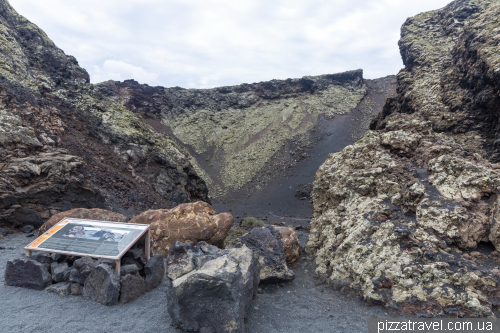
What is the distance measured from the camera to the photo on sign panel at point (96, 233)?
5.21 metres

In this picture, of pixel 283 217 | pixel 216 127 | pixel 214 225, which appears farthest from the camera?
pixel 216 127

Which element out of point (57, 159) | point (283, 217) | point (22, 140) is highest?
point (22, 140)

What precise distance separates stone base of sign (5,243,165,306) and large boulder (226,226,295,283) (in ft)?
7.71

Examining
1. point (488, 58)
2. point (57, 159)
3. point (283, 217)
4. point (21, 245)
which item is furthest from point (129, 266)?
point (283, 217)

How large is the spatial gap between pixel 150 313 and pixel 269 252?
11.0 feet

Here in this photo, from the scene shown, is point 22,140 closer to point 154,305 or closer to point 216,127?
point 154,305

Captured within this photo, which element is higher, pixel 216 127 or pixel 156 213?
pixel 216 127

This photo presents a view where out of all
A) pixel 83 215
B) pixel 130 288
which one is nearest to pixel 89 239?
pixel 130 288

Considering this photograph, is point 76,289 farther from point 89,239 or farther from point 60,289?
point 89,239

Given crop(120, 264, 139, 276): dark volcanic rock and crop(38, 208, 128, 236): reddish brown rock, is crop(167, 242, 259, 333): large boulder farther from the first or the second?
crop(38, 208, 128, 236): reddish brown rock

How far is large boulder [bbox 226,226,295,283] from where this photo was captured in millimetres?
6105

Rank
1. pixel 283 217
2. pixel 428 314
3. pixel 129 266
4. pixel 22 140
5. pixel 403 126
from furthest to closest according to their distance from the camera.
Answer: pixel 283 217 → pixel 22 140 → pixel 403 126 → pixel 129 266 → pixel 428 314

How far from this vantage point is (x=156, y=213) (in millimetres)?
8234

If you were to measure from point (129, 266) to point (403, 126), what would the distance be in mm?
10136
